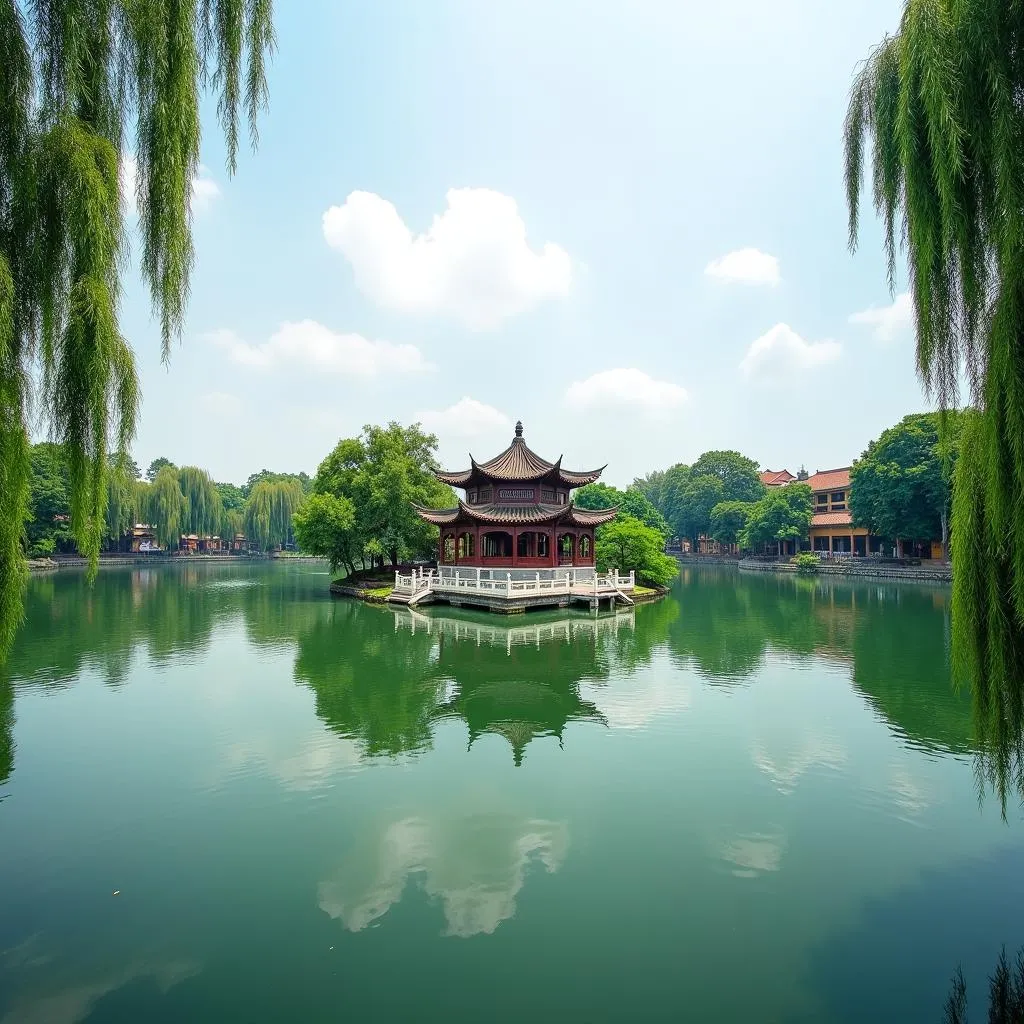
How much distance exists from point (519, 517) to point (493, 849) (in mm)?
19581

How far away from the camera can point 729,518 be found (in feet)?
190

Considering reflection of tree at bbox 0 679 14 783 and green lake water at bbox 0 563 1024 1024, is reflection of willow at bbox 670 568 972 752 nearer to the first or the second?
green lake water at bbox 0 563 1024 1024

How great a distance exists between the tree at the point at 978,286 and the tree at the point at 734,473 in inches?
2425

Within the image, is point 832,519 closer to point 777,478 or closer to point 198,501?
point 777,478

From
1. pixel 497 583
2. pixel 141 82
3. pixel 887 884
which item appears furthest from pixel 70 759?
pixel 497 583

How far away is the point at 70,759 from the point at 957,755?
11.6m

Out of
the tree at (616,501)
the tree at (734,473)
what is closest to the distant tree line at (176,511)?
the tree at (616,501)

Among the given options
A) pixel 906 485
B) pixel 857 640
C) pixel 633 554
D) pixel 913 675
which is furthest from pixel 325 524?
pixel 906 485

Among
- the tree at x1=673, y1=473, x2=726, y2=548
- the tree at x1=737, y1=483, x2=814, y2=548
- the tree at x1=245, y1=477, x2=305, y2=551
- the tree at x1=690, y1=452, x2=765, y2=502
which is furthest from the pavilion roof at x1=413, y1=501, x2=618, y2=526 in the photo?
the tree at x1=690, y1=452, x2=765, y2=502

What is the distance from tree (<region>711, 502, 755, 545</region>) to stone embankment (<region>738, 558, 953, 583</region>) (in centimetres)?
931

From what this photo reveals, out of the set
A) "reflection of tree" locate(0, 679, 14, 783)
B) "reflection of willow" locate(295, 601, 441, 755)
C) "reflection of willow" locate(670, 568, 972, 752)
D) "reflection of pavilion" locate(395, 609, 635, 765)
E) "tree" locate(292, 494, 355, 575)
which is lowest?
"reflection of willow" locate(670, 568, 972, 752)

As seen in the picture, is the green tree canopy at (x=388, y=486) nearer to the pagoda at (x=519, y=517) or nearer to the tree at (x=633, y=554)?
the pagoda at (x=519, y=517)

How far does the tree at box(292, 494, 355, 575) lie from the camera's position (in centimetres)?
2862

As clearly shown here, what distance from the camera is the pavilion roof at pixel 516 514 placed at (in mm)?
24250
